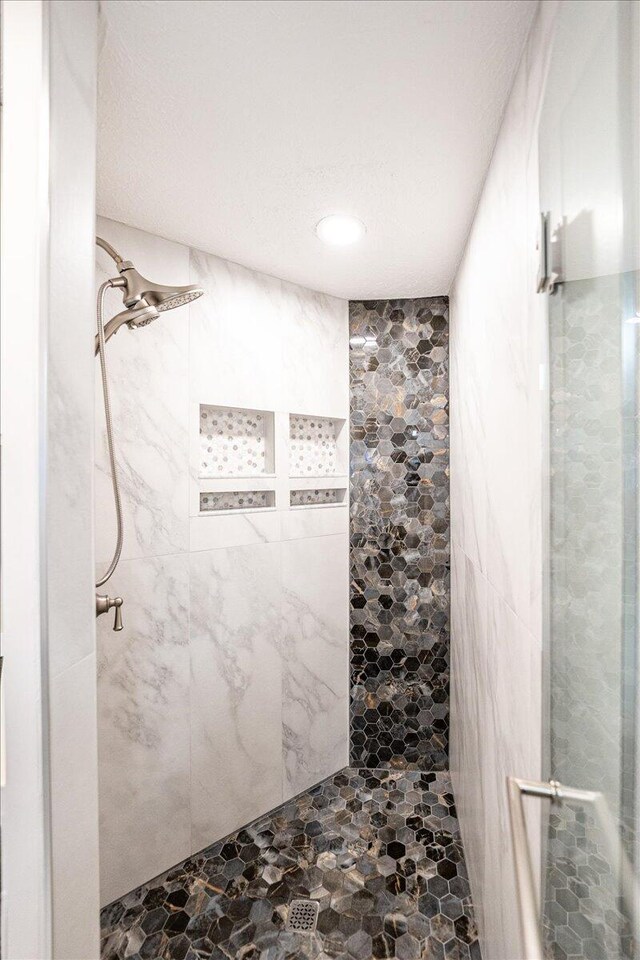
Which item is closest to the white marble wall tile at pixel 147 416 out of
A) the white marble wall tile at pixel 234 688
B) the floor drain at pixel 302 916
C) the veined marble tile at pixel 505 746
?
the white marble wall tile at pixel 234 688

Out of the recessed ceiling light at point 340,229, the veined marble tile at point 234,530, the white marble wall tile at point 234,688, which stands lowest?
the white marble wall tile at point 234,688

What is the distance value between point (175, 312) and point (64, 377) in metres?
1.17

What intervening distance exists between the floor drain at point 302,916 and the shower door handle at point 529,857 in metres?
1.32

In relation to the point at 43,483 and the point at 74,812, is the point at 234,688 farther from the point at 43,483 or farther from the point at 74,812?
the point at 43,483

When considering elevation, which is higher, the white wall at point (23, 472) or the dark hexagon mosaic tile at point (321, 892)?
the white wall at point (23, 472)

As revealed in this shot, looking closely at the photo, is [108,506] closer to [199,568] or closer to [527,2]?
[199,568]

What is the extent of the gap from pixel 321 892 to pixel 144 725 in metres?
0.84

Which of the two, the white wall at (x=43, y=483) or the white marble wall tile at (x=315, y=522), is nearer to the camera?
the white wall at (x=43, y=483)

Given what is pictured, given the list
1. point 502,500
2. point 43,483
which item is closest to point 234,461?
point 502,500

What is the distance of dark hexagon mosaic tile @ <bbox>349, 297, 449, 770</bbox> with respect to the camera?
2.55m

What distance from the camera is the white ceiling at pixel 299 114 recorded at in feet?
3.26

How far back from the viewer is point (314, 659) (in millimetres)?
2453

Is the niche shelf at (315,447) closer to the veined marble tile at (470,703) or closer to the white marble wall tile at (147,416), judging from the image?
the white marble wall tile at (147,416)

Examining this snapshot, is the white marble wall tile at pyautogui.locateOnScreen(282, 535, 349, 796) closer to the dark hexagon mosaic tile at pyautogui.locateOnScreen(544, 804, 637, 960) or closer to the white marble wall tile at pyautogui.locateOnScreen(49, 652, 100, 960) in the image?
the white marble wall tile at pyautogui.locateOnScreen(49, 652, 100, 960)
